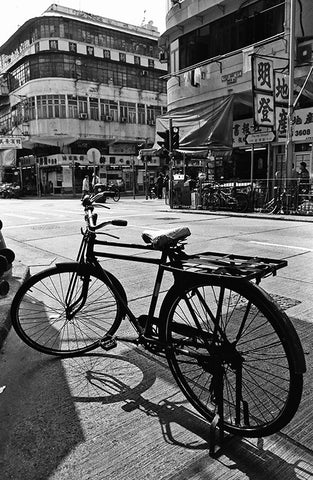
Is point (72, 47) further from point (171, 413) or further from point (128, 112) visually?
point (171, 413)

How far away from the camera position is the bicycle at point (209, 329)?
224 cm

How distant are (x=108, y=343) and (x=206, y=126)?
15.5m

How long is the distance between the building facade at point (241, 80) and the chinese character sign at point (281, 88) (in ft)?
0.11

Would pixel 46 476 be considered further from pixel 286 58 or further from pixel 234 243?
pixel 286 58

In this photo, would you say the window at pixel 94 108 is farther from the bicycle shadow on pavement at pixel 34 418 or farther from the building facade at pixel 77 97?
the bicycle shadow on pavement at pixel 34 418

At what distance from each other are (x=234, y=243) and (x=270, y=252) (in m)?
1.14

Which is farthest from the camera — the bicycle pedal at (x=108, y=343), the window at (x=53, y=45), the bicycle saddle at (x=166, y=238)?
the window at (x=53, y=45)

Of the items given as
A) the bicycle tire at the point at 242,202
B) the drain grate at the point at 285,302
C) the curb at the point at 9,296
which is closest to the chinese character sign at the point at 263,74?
the bicycle tire at the point at 242,202

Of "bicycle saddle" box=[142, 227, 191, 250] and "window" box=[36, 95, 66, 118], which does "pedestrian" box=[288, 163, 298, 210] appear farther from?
"window" box=[36, 95, 66, 118]

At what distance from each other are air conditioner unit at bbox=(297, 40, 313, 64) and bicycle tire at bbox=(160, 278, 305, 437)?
50.8 feet

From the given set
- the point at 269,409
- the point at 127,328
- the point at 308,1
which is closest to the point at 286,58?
the point at 308,1

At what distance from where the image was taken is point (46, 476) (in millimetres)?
2100

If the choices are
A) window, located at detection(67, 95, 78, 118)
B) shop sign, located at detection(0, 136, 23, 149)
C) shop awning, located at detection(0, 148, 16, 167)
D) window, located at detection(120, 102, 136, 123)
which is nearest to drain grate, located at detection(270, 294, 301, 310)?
shop sign, located at detection(0, 136, 23, 149)

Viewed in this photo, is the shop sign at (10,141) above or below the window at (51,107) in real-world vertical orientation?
below
